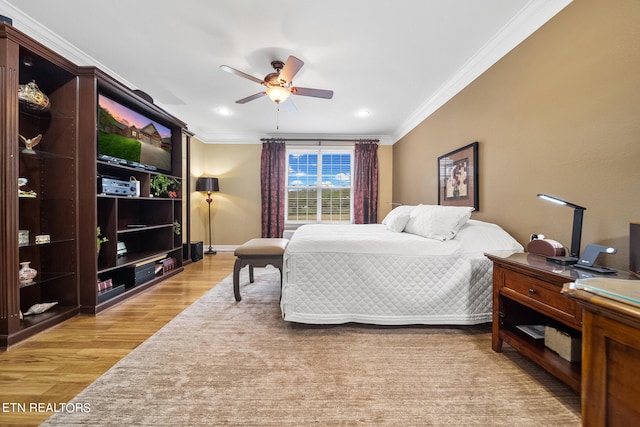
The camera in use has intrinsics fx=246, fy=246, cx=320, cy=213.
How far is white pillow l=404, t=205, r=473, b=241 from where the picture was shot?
6.75 feet

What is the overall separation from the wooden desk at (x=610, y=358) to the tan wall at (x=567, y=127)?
48.0 inches

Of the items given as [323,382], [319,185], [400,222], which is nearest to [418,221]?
[400,222]

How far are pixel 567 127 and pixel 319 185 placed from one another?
160 inches

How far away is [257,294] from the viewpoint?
2684 mm

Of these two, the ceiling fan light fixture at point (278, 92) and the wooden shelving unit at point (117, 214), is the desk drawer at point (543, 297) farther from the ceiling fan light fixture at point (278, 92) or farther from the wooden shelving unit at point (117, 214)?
the wooden shelving unit at point (117, 214)

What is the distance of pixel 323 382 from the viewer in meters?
1.33

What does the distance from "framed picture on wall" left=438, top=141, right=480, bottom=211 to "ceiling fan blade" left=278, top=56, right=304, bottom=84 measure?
1.88 metres

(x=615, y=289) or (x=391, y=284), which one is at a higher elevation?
(x=615, y=289)

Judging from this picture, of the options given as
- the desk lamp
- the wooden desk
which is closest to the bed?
the desk lamp

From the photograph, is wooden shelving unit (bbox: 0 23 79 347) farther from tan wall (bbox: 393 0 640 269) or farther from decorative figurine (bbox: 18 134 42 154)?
tan wall (bbox: 393 0 640 269)

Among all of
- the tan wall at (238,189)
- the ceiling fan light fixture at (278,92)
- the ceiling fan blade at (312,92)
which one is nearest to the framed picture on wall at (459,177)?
the ceiling fan blade at (312,92)

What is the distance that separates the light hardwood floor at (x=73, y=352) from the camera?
1230mm

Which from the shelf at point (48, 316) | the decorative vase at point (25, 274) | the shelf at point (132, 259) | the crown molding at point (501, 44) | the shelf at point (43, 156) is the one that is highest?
the crown molding at point (501, 44)

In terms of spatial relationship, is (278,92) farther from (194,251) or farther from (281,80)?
(194,251)
